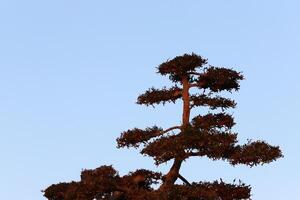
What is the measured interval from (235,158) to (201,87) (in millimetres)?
4254

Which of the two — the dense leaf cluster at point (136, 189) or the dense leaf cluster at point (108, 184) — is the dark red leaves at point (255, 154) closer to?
the dense leaf cluster at point (136, 189)

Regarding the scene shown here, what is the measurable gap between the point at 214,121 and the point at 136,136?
342 centimetres

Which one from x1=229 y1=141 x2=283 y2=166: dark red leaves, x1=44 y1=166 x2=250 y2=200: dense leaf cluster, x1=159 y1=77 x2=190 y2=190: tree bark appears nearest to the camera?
x1=44 y1=166 x2=250 y2=200: dense leaf cluster

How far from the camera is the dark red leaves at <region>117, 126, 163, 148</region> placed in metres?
29.4

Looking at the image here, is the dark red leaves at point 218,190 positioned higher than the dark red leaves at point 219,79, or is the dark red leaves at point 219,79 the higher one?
the dark red leaves at point 219,79

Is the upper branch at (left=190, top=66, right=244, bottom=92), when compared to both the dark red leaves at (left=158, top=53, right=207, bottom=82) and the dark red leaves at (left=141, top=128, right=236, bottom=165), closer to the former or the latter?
the dark red leaves at (left=158, top=53, right=207, bottom=82)

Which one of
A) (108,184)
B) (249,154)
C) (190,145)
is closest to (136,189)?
(108,184)

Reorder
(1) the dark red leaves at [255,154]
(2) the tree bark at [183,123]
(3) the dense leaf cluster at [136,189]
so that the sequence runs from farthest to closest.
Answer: (2) the tree bark at [183,123] → (1) the dark red leaves at [255,154] → (3) the dense leaf cluster at [136,189]

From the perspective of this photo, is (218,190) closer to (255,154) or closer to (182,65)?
(255,154)

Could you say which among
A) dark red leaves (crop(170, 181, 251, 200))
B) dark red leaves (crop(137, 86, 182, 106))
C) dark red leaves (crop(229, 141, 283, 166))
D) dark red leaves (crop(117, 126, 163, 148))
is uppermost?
dark red leaves (crop(137, 86, 182, 106))

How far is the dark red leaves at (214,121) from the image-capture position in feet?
95.8

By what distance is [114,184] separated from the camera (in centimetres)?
2839

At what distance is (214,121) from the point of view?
29.3 meters

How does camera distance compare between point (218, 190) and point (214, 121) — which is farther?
point (214, 121)
